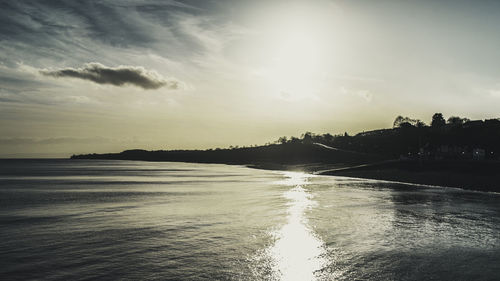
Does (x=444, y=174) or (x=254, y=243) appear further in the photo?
(x=444, y=174)

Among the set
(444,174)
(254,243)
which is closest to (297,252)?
(254,243)

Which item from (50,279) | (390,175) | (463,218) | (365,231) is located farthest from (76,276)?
(390,175)

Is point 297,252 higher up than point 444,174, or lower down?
lower down

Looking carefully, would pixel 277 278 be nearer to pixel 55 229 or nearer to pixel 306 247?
pixel 306 247

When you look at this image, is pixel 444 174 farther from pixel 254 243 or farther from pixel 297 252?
pixel 297 252

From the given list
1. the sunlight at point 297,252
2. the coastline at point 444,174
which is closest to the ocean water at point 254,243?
the sunlight at point 297,252

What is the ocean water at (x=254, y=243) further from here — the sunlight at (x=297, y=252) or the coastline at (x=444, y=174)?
the coastline at (x=444, y=174)

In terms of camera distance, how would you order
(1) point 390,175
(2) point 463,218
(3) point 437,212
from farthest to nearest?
(1) point 390,175 < (3) point 437,212 < (2) point 463,218

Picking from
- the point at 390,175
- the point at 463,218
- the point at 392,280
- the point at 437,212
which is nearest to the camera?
the point at 392,280

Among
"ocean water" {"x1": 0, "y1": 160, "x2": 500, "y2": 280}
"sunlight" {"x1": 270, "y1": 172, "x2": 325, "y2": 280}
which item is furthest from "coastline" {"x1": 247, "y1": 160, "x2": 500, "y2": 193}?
"sunlight" {"x1": 270, "y1": 172, "x2": 325, "y2": 280}

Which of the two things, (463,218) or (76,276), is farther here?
(463,218)

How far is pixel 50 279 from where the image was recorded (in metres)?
14.7

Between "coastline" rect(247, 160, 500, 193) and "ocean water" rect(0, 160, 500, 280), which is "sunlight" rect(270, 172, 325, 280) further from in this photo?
"coastline" rect(247, 160, 500, 193)

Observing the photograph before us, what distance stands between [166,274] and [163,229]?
10.9 meters
